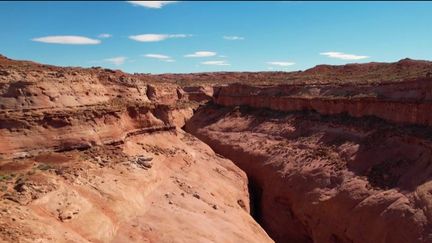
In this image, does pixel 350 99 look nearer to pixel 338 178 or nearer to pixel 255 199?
pixel 338 178

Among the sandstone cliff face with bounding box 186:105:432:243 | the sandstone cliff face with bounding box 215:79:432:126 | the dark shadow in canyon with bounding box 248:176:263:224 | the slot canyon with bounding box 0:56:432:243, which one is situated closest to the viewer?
the slot canyon with bounding box 0:56:432:243

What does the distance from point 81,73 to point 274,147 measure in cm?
1826

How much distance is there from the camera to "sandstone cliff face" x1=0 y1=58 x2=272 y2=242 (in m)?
14.7

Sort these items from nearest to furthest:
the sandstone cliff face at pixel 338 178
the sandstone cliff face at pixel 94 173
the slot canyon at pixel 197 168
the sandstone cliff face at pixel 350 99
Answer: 1. the sandstone cliff face at pixel 94 173
2. the slot canyon at pixel 197 168
3. the sandstone cliff face at pixel 338 178
4. the sandstone cliff face at pixel 350 99

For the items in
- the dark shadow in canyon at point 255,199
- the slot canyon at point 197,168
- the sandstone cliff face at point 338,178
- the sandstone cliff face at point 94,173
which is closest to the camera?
the sandstone cliff face at point 94,173

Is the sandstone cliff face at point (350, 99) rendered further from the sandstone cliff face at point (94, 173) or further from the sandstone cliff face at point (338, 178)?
the sandstone cliff face at point (94, 173)

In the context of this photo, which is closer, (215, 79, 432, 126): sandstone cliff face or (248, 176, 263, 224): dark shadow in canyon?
(215, 79, 432, 126): sandstone cliff face

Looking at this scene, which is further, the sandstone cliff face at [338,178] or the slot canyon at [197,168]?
the sandstone cliff face at [338,178]

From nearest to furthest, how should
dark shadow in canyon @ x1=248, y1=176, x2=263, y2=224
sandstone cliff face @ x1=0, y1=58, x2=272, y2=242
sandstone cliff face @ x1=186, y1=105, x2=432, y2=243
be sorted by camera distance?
sandstone cliff face @ x1=0, y1=58, x2=272, y2=242 → sandstone cliff face @ x1=186, y1=105, x2=432, y2=243 → dark shadow in canyon @ x1=248, y1=176, x2=263, y2=224

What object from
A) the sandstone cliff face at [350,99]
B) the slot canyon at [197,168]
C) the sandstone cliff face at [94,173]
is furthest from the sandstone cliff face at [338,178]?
the sandstone cliff face at [94,173]

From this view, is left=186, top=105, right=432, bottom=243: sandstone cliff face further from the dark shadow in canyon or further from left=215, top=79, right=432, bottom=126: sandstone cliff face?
left=215, top=79, right=432, bottom=126: sandstone cliff face

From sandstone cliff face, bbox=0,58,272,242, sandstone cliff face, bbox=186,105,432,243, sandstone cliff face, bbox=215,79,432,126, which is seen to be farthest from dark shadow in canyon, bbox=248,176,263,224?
sandstone cliff face, bbox=215,79,432,126

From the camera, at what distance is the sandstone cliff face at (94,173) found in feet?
48.3

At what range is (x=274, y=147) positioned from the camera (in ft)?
119
